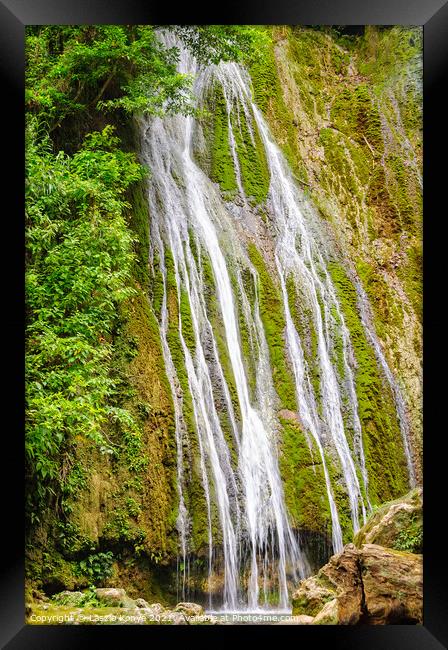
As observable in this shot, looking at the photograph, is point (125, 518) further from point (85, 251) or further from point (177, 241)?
point (177, 241)

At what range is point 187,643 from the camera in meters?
4.02

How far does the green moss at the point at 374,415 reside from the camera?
16.0 feet

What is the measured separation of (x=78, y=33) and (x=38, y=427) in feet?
10.1

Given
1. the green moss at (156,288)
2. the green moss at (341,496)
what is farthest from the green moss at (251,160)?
the green moss at (341,496)

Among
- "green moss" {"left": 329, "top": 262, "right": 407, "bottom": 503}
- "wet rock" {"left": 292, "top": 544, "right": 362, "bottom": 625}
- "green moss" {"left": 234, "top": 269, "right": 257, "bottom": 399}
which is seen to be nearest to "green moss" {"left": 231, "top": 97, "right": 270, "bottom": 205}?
"green moss" {"left": 234, "top": 269, "right": 257, "bottom": 399}

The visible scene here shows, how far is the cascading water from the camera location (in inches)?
183

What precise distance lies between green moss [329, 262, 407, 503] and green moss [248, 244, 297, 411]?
0.62 m

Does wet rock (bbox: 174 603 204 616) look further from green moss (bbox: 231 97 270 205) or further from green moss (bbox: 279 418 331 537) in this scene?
green moss (bbox: 231 97 270 205)
